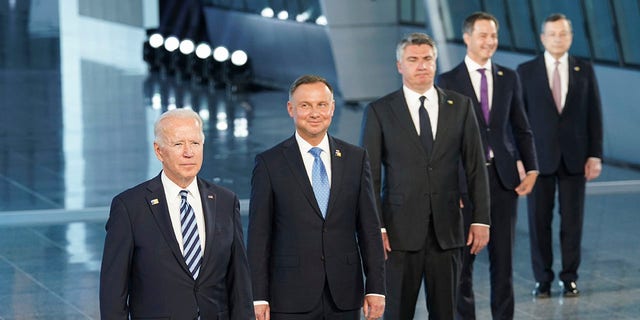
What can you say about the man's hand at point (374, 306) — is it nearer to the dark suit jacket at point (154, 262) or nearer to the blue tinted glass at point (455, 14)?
the dark suit jacket at point (154, 262)

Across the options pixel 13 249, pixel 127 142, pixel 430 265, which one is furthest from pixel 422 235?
pixel 127 142

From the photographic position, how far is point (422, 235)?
308 inches

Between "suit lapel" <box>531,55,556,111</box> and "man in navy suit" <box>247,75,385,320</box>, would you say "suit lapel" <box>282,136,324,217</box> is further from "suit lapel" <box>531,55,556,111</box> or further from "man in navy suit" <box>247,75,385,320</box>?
"suit lapel" <box>531,55,556,111</box>

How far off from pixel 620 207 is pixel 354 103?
13.8 metres

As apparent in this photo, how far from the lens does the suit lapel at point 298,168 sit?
6.70 metres

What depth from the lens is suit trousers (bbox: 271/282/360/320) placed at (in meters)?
6.74

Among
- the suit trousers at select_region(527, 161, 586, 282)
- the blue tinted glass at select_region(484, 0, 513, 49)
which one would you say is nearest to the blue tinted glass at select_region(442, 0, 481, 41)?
the blue tinted glass at select_region(484, 0, 513, 49)

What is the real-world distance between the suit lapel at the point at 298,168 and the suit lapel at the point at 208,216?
1.02 meters

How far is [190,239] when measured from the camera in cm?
567

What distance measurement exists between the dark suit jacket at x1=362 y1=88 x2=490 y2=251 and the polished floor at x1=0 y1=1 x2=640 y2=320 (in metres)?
2.03

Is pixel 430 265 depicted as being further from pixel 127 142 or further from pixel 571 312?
pixel 127 142

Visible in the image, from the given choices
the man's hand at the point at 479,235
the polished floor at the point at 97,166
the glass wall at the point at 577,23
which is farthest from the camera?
the glass wall at the point at 577,23

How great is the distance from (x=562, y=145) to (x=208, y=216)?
5185 millimetres

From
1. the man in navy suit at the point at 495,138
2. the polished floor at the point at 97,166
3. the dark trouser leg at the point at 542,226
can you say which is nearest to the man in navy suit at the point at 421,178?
the man in navy suit at the point at 495,138
